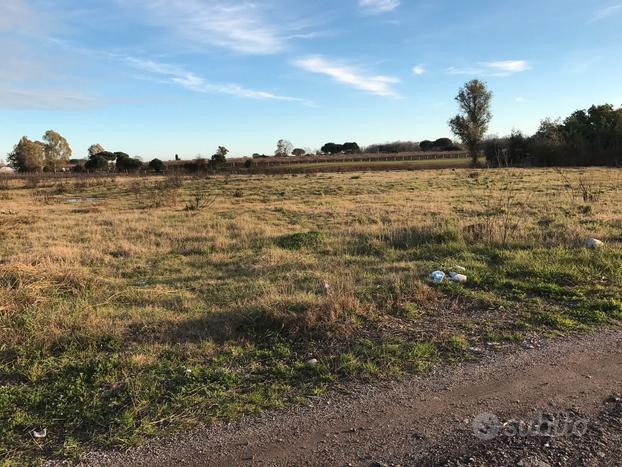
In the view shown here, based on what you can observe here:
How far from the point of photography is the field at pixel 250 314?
3.97 m

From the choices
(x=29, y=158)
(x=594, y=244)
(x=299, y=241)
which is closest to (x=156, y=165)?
(x=29, y=158)

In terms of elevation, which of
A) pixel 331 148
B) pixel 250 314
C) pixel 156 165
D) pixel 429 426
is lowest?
pixel 429 426

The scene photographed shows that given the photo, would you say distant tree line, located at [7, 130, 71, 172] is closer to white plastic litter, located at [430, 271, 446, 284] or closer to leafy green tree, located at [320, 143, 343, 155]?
leafy green tree, located at [320, 143, 343, 155]

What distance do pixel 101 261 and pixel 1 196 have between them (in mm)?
27939

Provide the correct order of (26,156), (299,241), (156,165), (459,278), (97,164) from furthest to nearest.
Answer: (26,156) < (97,164) < (156,165) < (299,241) < (459,278)

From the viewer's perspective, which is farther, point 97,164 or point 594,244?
point 97,164

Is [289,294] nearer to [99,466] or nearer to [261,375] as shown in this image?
[261,375]

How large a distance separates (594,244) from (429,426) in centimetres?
755

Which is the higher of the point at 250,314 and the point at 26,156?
the point at 26,156

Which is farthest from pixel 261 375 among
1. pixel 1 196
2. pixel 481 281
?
pixel 1 196

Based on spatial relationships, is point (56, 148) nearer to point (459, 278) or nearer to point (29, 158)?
point (29, 158)

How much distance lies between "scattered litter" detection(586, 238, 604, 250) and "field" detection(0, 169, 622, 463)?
7.1 inches

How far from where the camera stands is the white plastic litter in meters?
7.33

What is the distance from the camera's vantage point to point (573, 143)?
56.7m
